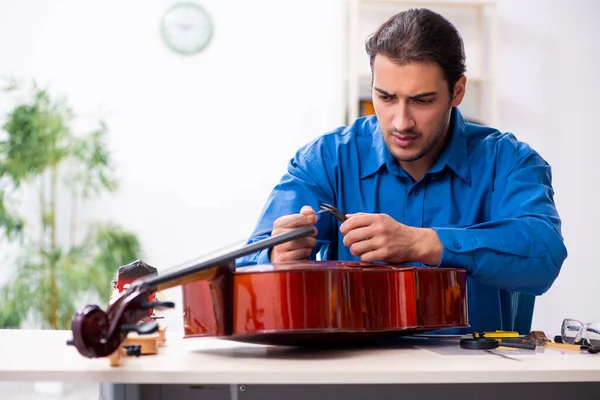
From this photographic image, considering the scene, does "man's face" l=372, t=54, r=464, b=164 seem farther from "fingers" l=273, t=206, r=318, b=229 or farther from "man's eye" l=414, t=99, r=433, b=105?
"fingers" l=273, t=206, r=318, b=229

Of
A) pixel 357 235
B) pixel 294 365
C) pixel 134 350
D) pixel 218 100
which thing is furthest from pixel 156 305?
pixel 218 100

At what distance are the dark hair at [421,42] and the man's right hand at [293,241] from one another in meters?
0.41

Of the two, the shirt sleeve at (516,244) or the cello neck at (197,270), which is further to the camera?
the shirt sleeve at (516,244)

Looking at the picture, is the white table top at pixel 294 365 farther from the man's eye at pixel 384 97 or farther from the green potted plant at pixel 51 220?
the green potted plant at pixel 51 220

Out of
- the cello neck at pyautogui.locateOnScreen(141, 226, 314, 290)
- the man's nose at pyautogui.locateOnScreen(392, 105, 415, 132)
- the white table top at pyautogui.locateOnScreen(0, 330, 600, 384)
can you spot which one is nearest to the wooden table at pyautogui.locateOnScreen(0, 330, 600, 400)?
the white table top at pyautogui.locateOnScreen(0, 330, 600, 384)

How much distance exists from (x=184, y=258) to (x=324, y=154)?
2.60 meters

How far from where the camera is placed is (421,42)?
1.74 meters

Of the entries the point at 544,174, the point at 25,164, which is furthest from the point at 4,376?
the point at 25,164

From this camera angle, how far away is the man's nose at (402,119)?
5.69 feet

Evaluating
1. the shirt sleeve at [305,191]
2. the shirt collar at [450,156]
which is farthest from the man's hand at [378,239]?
the shirt collar at [450,156]

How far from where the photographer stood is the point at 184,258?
444cm

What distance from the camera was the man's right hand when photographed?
1524mm

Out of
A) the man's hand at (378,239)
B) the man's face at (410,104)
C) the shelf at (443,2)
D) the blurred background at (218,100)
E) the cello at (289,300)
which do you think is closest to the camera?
the cello at (289,300)

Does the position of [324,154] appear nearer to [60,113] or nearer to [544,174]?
[544,174]
